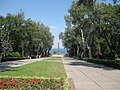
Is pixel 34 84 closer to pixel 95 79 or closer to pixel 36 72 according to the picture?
pixel 95 79

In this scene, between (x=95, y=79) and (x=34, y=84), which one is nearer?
(x=34, y=84)

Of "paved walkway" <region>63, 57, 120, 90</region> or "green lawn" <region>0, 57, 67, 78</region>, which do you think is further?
"green lawn" <region>0, 57, 67, 78</region>

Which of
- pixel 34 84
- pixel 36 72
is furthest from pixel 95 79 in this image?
pixel 34 84

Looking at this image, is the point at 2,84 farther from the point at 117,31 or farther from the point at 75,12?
the point at 75,12

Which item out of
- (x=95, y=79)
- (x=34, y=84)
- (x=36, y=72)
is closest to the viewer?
(x=34, y=84)

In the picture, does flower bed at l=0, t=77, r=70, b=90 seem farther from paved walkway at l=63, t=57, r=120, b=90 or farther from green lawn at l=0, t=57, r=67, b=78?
green lawn at l=0, t=57, r=67, b=78

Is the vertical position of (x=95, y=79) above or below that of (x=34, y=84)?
below

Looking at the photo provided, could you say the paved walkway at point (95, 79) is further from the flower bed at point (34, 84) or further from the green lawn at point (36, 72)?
the flower bed at point (34, 84)

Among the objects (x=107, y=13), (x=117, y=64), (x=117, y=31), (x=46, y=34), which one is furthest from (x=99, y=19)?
(x=46, y=34)

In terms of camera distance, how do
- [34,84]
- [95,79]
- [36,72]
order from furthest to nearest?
[36,72]
[95,79]
[34,84]

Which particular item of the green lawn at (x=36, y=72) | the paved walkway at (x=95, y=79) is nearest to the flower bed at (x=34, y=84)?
the paved walkway at (x=95, y=79)

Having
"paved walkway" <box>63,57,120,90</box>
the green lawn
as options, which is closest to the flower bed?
"paved walkway" <box>63,57,120,90</box>

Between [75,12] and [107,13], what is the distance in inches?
559

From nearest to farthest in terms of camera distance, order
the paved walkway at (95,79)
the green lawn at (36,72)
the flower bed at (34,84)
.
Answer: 1. the flower bed at (34,84)
2. the paved walkway at (95,79)
3. the green lawn at (36,72)
